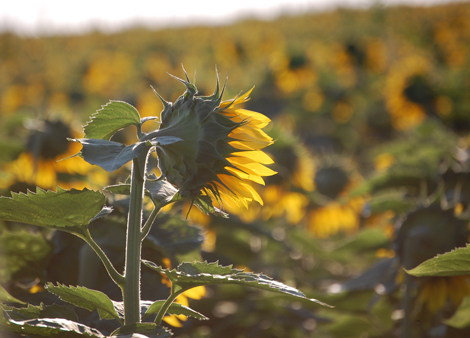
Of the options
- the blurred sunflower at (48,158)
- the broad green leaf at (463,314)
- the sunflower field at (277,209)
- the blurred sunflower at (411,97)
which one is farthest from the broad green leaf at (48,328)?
the blurred sunflower at (411,97)

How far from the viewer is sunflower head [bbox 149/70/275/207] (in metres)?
0.48

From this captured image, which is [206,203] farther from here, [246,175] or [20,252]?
[20,252]

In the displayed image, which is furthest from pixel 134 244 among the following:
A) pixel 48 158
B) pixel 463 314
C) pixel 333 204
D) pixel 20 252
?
pixel 333 204

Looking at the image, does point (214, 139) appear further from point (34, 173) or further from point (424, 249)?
point (34, 173)

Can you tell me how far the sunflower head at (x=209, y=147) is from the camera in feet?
1.57

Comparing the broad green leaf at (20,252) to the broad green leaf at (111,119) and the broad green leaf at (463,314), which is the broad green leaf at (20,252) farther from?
the broad green leaf at (463,314)

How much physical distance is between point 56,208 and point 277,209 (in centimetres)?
147

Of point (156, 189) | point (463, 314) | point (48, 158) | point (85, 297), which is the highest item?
point (48, 158)

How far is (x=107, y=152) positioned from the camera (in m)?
0.45

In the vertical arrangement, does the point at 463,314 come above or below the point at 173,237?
A: below

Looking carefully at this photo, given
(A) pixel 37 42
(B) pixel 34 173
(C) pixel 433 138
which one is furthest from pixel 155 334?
(A) pixel 37 42

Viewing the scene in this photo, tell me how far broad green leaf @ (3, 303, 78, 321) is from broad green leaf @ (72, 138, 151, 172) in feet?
0.59

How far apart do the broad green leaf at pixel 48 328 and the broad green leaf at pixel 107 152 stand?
148mm

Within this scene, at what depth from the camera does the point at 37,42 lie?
33.5ft
